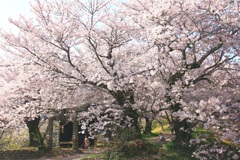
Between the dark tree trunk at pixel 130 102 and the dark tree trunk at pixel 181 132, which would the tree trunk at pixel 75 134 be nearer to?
the dark tree trunk at pixel 130 102

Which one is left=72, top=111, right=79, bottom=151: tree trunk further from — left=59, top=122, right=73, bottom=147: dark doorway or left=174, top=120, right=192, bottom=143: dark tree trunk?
left=174, top=120, right=192, bottom=143: dark tree trunk

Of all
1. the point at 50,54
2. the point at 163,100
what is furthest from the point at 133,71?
the point at 50,54

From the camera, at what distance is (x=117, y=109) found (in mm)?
12000

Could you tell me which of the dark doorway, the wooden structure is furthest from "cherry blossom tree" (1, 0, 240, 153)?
the dark doorway

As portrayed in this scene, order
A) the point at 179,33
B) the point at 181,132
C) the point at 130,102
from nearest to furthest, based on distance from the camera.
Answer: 1. the point at 179,33
2. the point at 130,102
3. the point at 181,132

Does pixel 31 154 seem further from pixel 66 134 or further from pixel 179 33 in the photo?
pixel 179 33

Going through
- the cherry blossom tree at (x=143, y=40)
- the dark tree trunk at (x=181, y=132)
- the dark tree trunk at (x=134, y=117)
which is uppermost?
the cherry blossom tree at (x=143, y=40)

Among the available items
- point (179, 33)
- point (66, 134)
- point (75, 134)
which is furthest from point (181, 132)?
point (66, 134)

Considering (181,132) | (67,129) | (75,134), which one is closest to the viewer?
(181,132)

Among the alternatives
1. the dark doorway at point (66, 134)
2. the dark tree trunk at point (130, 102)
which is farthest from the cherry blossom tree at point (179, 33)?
the dark doorway at point (66, 134)

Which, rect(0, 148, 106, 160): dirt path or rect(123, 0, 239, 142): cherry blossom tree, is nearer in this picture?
rect(123, 0, 239, 142): cherry blossom tree

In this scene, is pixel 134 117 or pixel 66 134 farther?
pixel 66 134

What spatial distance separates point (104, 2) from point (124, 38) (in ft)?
7.18

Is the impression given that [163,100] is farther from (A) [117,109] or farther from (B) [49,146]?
(B) [49,146]
